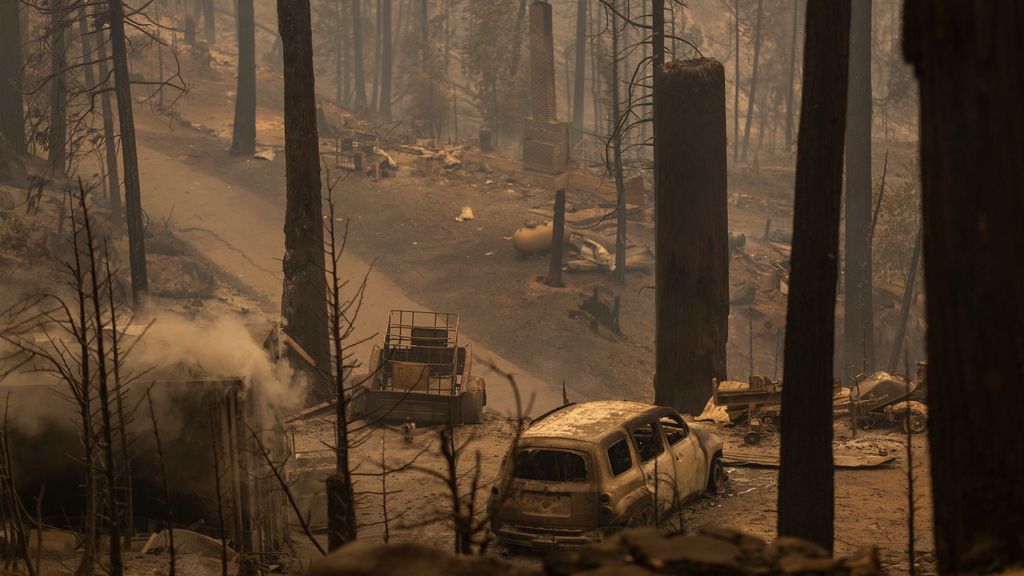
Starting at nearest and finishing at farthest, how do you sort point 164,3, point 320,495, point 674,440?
point 674,440 < point 320,495 < point 164,3

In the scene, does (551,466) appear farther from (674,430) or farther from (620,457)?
(674,430)

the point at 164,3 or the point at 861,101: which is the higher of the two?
the point at 164,3

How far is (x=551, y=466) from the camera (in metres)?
11.8

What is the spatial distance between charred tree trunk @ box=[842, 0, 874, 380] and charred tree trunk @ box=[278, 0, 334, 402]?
15589 millimetres

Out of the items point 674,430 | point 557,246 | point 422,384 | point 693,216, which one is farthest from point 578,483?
point 557,246

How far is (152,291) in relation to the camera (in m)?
29.2

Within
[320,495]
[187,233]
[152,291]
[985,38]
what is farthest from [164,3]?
[985,38]

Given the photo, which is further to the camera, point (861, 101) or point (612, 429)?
point (861, 101)

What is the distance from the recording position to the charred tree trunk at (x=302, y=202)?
19.9m

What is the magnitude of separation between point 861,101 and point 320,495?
79.9 ft

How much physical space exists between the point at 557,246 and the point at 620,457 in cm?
1927

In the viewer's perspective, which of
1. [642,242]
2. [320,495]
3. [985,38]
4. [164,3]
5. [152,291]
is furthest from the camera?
[164,3]

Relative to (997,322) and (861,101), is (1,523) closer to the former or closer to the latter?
(997,322)

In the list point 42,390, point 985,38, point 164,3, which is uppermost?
point 164,3
